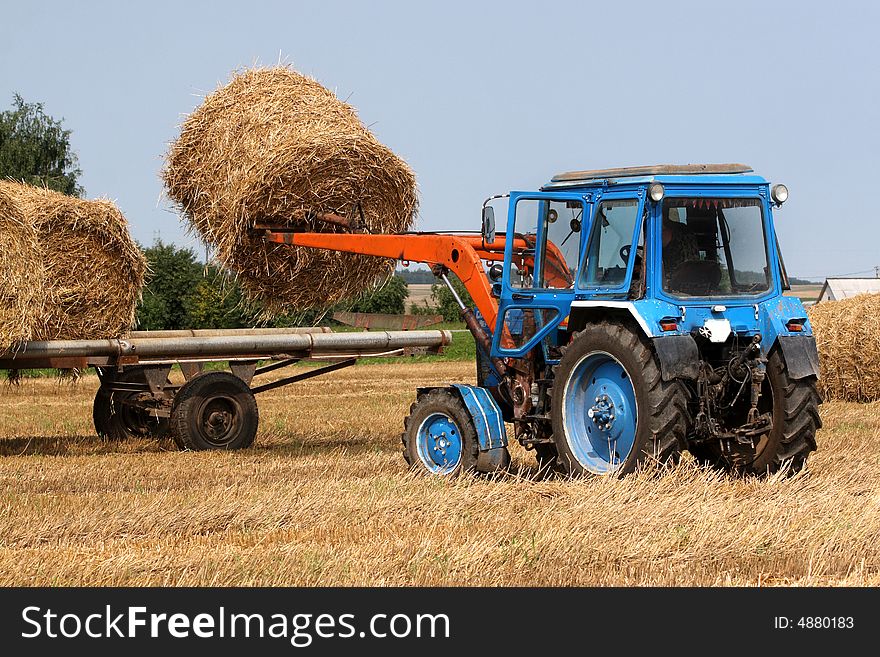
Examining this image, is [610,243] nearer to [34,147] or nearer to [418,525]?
[418,525]

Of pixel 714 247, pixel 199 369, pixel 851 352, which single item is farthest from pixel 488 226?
pixel 851 352

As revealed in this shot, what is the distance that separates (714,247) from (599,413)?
131 cm

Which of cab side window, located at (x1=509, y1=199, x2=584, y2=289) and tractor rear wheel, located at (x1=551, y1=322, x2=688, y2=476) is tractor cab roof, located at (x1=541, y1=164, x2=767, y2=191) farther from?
tractor rear wheel, located at (x1=551, y1=322, x2=688, y2=476)

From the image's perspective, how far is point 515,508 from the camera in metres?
7.79

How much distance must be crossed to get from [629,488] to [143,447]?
19.3 feet

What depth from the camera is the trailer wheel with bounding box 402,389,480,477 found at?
30.3ft

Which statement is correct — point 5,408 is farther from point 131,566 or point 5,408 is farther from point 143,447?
point 131,566

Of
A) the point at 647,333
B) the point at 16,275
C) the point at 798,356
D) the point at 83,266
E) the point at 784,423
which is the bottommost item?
the point at 784,423

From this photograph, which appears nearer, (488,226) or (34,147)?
(488,226)

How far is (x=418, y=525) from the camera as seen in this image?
7.28 meters

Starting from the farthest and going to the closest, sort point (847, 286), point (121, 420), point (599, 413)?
point (847, 286), point (121, 420), point (599, 413)

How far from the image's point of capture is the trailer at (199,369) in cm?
1182

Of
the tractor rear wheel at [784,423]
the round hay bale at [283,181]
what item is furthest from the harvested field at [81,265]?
the tractor rear wheel at [784,423]
